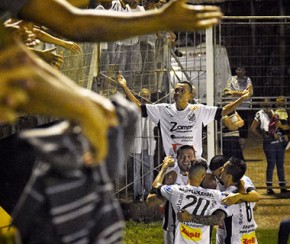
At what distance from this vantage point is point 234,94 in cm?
1186

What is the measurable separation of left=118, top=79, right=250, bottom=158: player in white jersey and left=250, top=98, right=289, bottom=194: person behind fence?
2062 millimetres

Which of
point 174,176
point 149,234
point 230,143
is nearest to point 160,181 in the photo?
point 174,176

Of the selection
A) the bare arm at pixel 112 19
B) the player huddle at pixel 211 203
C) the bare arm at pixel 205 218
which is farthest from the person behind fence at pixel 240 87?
the bare arm at pixel 112 19

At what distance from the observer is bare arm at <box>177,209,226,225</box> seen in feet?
27.0

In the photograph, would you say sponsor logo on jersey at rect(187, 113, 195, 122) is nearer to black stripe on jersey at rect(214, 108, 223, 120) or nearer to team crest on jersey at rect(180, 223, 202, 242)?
black stripe on jersey at rect(214, 108, 223, 120)

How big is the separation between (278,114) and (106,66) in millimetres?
2533

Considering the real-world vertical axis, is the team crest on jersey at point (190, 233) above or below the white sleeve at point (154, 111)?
below

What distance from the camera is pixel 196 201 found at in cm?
820

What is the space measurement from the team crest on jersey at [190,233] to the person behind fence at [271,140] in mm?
4105

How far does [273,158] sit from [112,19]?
9.06 meters

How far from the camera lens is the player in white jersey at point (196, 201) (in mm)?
8188

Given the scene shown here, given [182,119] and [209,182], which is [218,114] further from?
[209,182]

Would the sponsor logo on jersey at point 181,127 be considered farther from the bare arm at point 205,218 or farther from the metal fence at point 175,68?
the bare arm at point 205,218

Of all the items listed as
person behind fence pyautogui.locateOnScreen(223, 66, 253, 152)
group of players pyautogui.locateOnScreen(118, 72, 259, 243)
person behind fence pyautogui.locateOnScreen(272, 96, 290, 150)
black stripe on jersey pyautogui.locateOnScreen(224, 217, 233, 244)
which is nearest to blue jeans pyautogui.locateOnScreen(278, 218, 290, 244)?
group of players pyautogui.locateOnScreen(118, 72, 259, 243)
